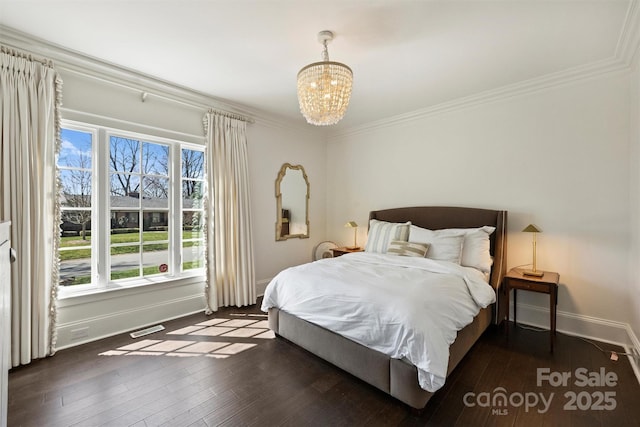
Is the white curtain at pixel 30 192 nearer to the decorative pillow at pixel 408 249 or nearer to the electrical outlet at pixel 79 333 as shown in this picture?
the electrical outlet at pixel 79 333

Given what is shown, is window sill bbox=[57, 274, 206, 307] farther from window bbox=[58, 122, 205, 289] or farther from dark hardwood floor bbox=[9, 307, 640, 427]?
dark hardwood floor bbox=[9, 307, 640, 427]

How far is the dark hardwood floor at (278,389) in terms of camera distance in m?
1.74

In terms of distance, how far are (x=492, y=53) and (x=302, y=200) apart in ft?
10.5

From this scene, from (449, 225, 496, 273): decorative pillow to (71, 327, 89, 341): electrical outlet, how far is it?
3944 millimetres

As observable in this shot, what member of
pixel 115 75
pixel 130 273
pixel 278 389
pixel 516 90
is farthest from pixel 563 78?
pixel 130 273

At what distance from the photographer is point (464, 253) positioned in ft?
10.1

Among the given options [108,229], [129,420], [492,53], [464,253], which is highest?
[492,53]

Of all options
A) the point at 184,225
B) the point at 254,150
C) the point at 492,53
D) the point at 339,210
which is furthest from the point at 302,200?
the point at 492,53

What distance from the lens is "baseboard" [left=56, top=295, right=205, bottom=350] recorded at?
263cm

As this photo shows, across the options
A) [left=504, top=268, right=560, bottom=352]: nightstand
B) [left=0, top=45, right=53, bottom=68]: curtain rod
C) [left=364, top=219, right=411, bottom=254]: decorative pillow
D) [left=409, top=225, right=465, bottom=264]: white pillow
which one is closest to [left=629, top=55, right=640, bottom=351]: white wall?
[left=504, top=268, right=560, bottom=352]: nightstand

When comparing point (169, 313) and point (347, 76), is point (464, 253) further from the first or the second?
point (169, 313)

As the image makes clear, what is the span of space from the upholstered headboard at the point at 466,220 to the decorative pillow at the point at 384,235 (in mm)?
269

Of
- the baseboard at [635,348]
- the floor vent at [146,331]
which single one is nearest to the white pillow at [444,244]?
the baseboard at [635,348]

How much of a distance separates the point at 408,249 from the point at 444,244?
1.31ft
